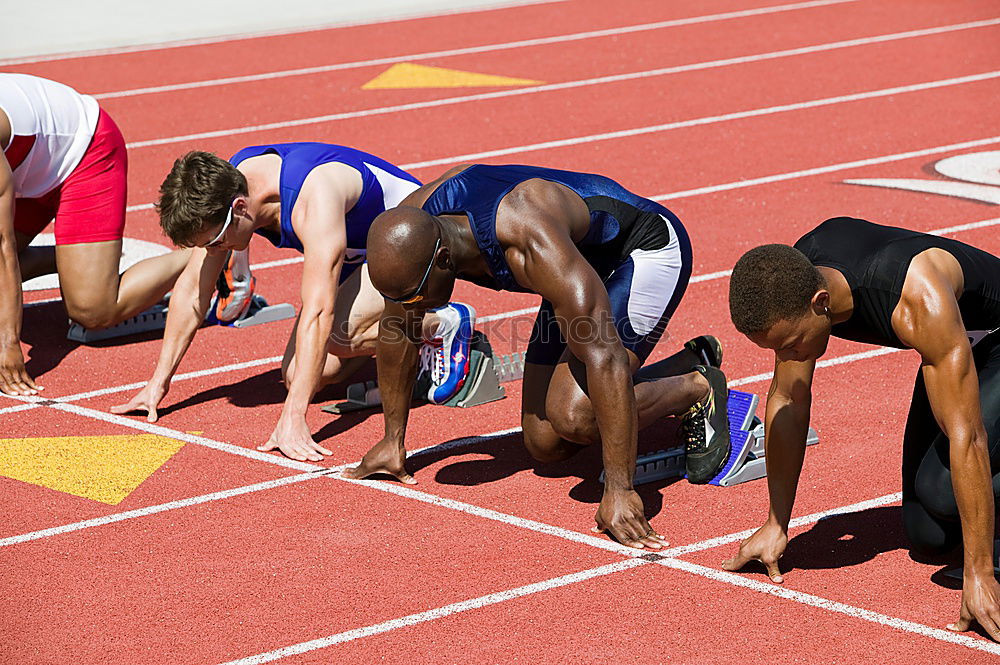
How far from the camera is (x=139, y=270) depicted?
24.2ft

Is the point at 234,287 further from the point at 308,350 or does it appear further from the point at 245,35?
the point at 245,35

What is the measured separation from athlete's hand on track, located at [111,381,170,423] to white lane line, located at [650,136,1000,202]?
171 inches

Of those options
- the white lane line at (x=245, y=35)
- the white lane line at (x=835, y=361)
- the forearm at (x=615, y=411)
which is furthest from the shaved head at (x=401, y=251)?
the white lane line at (x=245, y=35)

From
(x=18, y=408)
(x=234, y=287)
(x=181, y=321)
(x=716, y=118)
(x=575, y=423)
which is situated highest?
(x=575, y=423)

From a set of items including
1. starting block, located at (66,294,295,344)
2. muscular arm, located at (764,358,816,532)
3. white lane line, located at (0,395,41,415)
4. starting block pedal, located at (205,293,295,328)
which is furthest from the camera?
starting block pedal, located at (205,293,295,328)

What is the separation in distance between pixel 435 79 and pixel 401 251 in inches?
390

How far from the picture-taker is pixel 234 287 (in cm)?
715

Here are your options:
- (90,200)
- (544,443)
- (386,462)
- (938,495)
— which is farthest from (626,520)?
(90,200)

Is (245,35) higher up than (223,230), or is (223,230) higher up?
(223,230)

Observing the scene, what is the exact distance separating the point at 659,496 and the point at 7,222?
11.1ft

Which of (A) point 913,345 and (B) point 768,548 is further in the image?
(B) point 768,548

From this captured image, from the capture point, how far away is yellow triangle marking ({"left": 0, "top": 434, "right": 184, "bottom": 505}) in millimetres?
5488

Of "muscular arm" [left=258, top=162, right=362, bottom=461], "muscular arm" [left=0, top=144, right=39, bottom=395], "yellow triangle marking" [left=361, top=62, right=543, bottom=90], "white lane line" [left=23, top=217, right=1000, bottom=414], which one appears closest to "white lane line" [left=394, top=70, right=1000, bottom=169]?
"yellow triangle marking" [left=361, top=62, right=543, bottom=90]

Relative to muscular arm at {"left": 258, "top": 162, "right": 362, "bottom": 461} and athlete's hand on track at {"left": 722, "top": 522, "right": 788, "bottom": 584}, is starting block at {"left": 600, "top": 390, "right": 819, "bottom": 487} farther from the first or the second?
muscular arm at {"left": 258, "top": 162, "right": 362, "bottom": 461}
